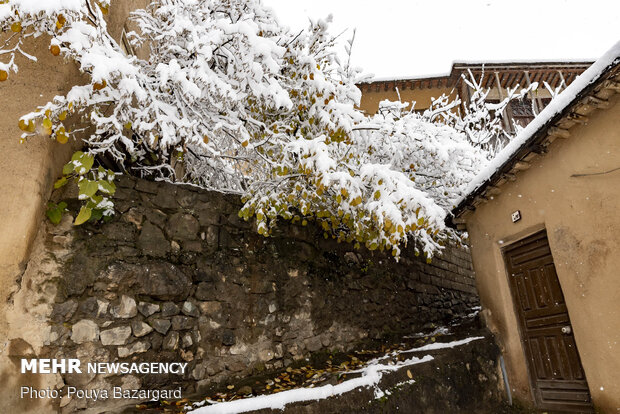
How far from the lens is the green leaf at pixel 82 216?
3381 millimetres

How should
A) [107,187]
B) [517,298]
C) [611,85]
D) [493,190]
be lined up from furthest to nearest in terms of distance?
[493,190], [517,298], [107,187], [611,85]

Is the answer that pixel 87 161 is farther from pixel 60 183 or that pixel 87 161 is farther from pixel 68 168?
pixel 60 183

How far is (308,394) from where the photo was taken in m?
Result: 3.42

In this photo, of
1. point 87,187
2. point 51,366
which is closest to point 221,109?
point 87,187

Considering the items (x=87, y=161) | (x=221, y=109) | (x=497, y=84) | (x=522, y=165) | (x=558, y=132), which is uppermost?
(x=497, y=84)

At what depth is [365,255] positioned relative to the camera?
6199mm

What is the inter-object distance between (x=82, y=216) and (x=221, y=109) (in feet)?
5.25

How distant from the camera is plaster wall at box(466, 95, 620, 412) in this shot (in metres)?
3.47

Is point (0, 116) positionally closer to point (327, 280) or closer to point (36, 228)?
point (36, 228)

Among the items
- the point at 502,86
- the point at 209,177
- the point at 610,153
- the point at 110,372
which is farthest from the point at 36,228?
the point at 502,86

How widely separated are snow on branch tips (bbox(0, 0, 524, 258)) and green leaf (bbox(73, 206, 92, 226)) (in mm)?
19

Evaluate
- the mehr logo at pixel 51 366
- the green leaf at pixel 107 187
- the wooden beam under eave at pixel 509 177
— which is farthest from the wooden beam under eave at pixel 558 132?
the mehr logo at pixel 51 366

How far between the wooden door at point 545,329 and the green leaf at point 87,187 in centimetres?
481

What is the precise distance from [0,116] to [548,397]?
621 cm
